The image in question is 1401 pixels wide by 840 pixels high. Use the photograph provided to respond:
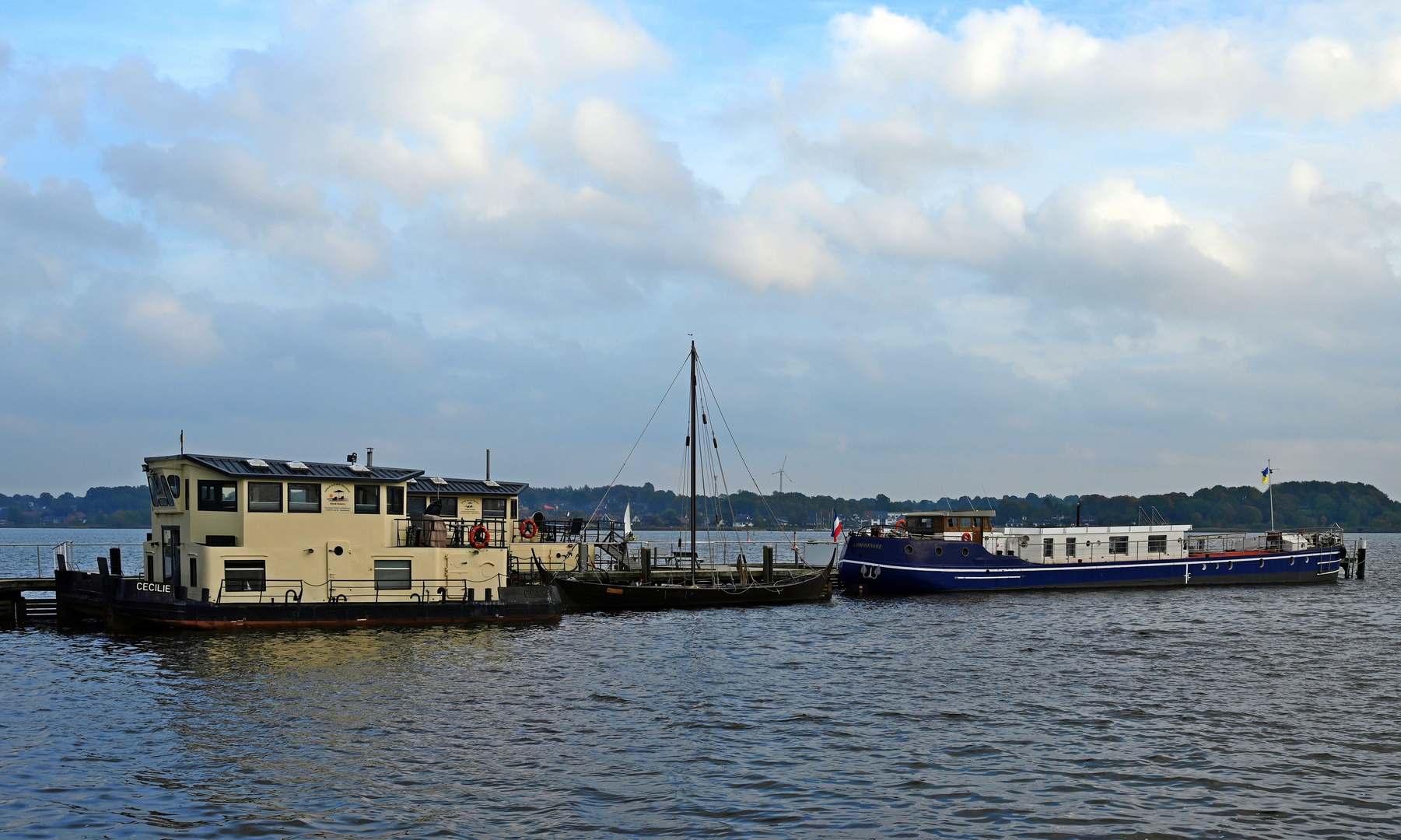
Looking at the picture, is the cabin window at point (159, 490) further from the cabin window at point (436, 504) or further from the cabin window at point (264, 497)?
the cabin window at point (436, 504)

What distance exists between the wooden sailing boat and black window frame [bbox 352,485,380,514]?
1233 cm

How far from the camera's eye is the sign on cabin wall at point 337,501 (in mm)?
45219

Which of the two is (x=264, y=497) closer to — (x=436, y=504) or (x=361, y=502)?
(x=361, y=502)

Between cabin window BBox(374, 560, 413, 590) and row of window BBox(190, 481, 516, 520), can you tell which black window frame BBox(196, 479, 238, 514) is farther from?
cabin window BBox(374, 560, 413, 590)

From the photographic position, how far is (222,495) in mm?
44062

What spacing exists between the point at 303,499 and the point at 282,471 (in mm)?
1518

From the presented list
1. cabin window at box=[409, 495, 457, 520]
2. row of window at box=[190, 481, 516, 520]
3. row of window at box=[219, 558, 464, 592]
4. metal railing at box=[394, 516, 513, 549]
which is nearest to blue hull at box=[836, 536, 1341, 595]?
cabin window at box=[409, 495, 457, 520]

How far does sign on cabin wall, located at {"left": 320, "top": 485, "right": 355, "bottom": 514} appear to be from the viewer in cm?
4522

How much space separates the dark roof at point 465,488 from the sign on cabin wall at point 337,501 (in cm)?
1194

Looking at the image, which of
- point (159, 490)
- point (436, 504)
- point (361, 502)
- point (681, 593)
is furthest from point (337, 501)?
point (681, 593)

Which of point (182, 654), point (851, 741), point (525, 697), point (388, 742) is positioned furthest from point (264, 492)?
point (851, 741)

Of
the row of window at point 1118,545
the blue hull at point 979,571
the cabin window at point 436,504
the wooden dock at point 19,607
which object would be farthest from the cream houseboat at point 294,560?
the row of window at point 1118,545

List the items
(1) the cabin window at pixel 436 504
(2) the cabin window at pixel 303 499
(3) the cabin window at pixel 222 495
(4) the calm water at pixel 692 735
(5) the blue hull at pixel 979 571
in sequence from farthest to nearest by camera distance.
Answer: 1. (5) the blue hull at pixel 979 571
2. (1) the cabin window at pixel 436 504
3. (2) the cabin window at pixel 303 499
4. (3) the cabin window at pixel 222 495
5. (4) the calm water at pixel 692 735

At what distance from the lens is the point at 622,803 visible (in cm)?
2070
